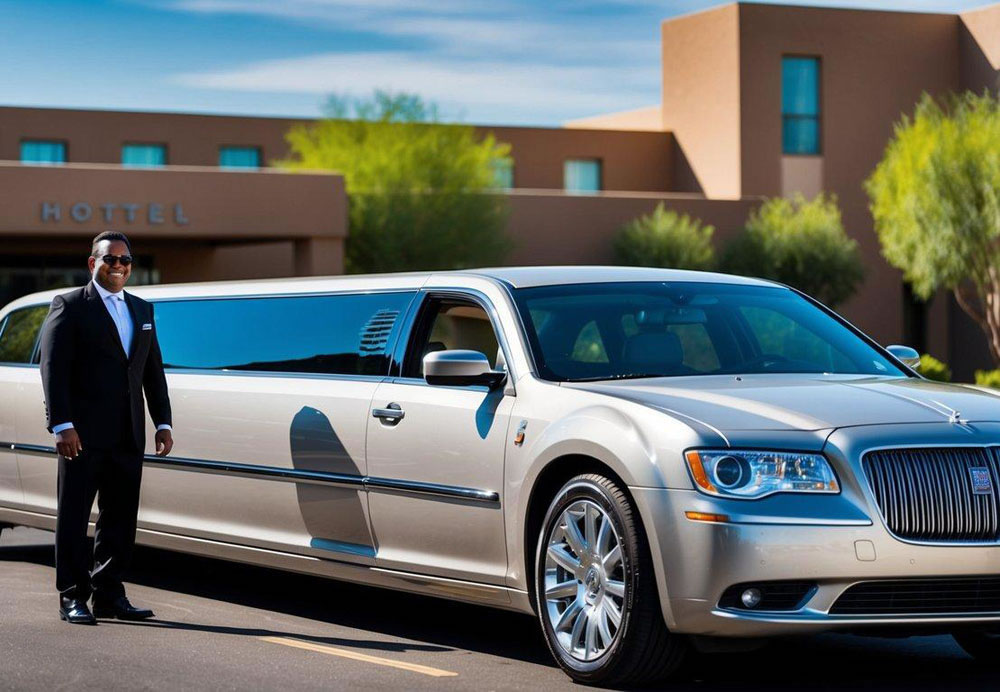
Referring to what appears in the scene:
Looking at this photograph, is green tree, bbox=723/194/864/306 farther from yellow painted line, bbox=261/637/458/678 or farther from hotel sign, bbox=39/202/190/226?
yellow painted line, bbox=261/637/458/678

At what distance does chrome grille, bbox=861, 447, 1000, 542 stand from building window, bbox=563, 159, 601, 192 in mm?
49485

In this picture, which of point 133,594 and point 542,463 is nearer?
point 542,463

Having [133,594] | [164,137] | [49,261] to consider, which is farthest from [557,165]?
[133,594]

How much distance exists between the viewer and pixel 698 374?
7.83 m

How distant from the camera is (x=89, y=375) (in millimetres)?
8789

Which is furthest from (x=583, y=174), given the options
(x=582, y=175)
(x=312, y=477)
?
(x=312, y=477)

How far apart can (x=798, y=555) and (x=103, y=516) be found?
13.1 ft

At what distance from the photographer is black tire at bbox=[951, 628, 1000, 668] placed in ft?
25.4

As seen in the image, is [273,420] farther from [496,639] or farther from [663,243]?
[663,243]

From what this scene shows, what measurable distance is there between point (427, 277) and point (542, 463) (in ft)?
5.22

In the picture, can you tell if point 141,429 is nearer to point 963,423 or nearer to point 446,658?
point 446,658

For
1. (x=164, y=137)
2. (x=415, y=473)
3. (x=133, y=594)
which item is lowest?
(x=133, y=594)

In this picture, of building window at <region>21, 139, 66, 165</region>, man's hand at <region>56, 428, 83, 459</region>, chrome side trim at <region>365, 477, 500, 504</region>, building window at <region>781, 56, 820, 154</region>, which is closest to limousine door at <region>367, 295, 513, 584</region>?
chrome side trim at <region>365, 477, 500, 504</region>

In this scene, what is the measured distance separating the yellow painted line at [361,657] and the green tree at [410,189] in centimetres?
3355
